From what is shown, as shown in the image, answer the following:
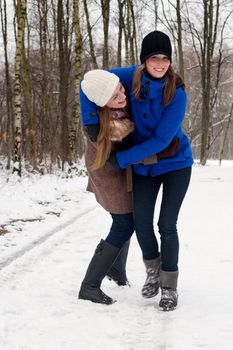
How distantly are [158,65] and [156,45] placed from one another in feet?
0.41

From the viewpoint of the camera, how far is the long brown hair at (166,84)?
2902 millimetres

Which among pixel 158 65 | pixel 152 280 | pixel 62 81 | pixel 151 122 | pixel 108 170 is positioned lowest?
pixel 152 280

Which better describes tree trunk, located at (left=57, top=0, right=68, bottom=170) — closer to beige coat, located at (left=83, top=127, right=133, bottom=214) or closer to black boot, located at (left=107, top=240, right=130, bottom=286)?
black boot, located at (left=107, top=240, right=130, bottom=286)

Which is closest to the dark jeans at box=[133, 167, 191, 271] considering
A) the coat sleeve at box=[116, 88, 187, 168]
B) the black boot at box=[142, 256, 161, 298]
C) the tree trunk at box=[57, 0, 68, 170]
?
the black boot at box=[142, 256, 161, 298]

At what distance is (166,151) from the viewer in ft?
9.82

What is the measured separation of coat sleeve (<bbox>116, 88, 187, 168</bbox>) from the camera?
2.88m

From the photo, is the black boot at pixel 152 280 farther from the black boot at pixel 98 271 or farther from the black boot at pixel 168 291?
the black boot at pixel 98 271

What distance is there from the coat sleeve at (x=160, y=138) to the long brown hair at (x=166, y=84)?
0.04 m

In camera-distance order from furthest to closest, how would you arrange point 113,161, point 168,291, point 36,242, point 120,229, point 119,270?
point 36,242
point 119,270
point 120,229
point 168,291
point 113,161

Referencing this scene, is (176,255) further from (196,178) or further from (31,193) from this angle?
(196,178)

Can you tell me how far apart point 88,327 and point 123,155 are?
3.49 ft

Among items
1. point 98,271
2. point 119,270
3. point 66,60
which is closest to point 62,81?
point 66,60

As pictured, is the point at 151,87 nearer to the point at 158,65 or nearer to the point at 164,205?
the point at 158,65

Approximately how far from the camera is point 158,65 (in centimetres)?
290
